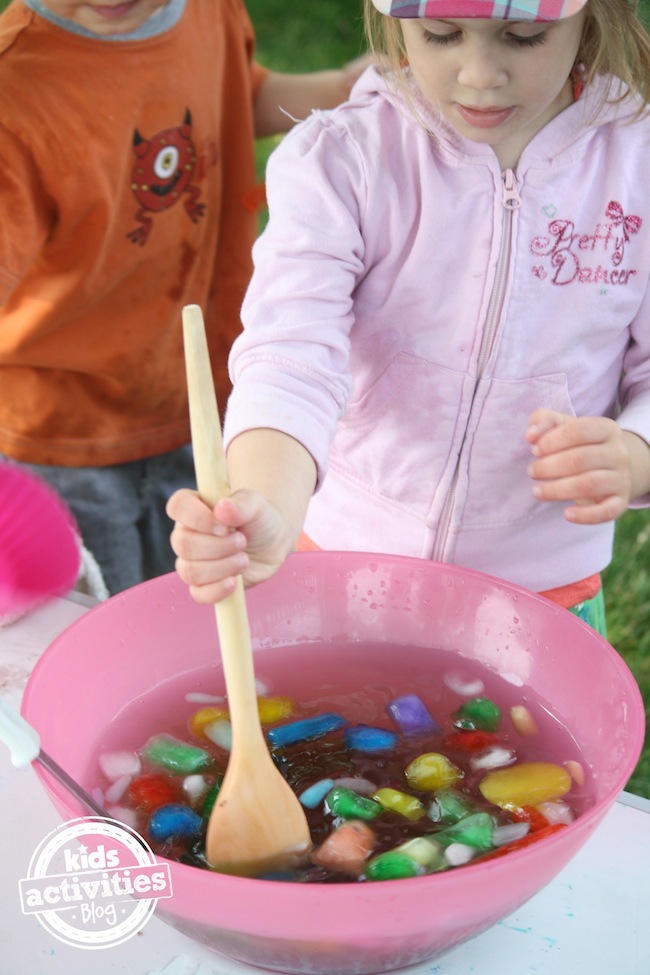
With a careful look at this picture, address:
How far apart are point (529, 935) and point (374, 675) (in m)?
0.23

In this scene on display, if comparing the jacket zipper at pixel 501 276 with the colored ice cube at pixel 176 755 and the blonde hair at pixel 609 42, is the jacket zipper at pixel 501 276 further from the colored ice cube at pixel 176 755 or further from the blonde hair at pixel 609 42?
the colored ice cube at pixel 176 755

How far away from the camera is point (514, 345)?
98cm

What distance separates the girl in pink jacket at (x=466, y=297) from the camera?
0.84 metres

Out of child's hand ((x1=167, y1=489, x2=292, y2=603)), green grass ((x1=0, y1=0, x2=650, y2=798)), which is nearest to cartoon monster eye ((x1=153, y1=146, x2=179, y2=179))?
green grass ((x1=0, y1=0, x2=650, y2=798))

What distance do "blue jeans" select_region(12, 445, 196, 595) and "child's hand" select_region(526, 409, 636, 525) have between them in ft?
2.63

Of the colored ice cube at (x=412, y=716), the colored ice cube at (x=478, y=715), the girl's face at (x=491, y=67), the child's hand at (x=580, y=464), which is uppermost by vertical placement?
the girl's face at (x=491, y=67)

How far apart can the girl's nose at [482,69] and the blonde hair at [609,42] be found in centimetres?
9

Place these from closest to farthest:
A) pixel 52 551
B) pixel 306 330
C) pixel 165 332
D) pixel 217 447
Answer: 1. pixel 217 447
2. pixel 306 330
3. pixel 52 551
4. pixel 165 332

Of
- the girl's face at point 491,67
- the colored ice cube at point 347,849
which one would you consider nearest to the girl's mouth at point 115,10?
the girl's face at point 491,67

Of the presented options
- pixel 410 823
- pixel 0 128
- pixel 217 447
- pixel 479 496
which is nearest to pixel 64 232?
pixel 0 128

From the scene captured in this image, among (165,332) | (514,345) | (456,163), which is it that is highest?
(456,163)

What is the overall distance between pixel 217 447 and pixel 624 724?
0.31m

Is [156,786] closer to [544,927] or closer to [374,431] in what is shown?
[544,927]

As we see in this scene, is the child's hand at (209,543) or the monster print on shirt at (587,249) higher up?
the monster print on shirt at (587,249)
